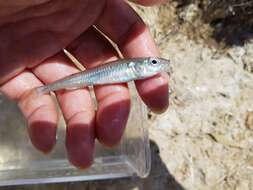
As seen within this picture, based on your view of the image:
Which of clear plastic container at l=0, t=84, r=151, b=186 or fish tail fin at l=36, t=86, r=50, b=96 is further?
clear plastic container at l=0, t=84, r=151, b=186

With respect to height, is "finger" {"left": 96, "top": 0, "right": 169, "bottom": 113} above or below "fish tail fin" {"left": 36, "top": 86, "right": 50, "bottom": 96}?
above

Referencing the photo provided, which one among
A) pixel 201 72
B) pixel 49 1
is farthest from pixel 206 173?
pixel 49 1

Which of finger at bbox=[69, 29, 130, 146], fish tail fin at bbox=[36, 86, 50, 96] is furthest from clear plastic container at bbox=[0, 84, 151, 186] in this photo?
fish tail fin at bbox=[36, 86, 50, 96]

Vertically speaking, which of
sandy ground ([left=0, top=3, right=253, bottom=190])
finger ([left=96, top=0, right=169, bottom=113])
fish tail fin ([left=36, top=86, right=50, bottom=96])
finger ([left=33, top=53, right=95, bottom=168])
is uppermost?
finger ([left=96, top=0, right=169, bottom=113])

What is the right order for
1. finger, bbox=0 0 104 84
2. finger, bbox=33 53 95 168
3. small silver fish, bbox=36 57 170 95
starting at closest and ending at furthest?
finger, bbox=33 53 95 168
small silver fish, bbox=36 57 170 95
finger, bbox=0 0 104 84

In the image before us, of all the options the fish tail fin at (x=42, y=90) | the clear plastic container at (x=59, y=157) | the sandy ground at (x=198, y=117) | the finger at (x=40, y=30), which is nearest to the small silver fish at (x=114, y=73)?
the fish tail fin at (x=42, y=90)

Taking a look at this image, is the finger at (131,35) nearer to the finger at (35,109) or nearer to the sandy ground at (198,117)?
the finger at (35,109)

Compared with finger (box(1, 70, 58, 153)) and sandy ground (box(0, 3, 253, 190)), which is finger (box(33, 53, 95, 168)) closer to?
finger (box(1, 70, 58, 153))

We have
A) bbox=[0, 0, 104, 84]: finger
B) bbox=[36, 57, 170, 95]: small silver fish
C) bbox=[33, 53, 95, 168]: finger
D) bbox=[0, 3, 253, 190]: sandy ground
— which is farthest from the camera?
bbox=[0, 3, 253, 190]: sandy ground
